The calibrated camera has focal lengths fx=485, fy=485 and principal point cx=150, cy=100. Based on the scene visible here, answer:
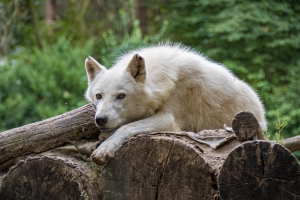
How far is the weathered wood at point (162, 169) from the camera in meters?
4.22

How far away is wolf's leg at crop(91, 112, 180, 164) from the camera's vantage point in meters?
4.61

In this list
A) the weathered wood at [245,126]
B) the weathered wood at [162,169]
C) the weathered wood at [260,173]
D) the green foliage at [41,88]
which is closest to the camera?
the weathered wood at [260,173]

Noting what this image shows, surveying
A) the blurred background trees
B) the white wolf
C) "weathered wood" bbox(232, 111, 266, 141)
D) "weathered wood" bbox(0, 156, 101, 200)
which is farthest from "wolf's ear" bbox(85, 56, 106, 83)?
the blurred background trees

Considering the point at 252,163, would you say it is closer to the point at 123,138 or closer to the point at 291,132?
the point at 123,138

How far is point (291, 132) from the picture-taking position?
11.7 metres

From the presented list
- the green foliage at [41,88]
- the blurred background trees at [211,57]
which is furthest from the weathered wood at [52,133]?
the green foliage at [41,88]

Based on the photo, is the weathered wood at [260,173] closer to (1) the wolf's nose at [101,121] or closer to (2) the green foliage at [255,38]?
(1) the wolf's nose at [101,121]

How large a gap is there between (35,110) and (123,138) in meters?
8.05

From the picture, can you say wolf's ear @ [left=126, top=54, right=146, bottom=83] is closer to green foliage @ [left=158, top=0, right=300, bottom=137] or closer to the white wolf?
the white wolf

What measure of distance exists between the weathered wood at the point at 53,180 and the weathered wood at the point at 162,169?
173mm

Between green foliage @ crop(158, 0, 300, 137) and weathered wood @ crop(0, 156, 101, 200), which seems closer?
weathered wood @ crop(0, 156, 101, 200)

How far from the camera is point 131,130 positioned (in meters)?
4.88

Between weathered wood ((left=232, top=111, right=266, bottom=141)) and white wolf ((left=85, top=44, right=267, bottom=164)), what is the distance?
1.05 meters

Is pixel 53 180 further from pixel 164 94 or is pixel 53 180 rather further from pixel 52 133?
pixel 164 94
